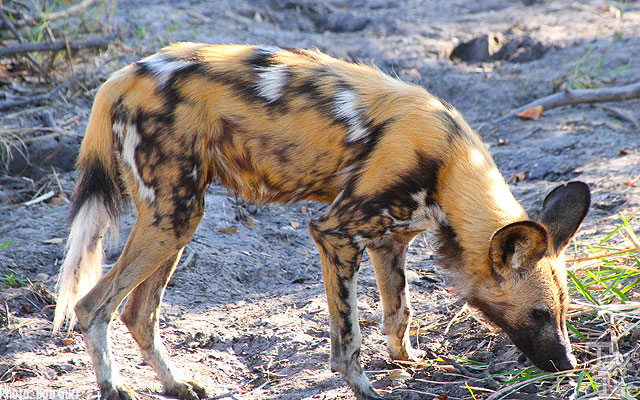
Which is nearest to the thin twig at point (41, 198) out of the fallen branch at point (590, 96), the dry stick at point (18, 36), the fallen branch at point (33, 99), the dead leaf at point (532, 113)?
the fallen branch at point (33, 99)

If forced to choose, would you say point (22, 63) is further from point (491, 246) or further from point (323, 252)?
point (491, 246)

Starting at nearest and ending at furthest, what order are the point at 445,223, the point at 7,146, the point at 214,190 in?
the point at 445,223 < the point at 7,146 < the point at 214,190

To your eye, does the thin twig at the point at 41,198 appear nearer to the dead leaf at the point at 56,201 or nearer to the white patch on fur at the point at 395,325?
the dead leaf at the point at 56,201

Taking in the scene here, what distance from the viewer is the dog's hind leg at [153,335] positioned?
9.04 ft

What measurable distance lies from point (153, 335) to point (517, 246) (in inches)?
56.9

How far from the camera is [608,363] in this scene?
8.08ft

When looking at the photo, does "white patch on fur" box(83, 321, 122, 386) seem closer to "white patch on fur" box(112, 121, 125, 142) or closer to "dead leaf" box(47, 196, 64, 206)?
"white patch on fur" box(112, 121, 125, 142)

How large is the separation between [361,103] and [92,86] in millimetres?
3012

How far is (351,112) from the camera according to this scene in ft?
8.76

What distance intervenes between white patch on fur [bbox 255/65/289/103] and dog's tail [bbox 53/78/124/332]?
559mm

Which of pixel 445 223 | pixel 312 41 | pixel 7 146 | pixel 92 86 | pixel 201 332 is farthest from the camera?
pixel 312 41

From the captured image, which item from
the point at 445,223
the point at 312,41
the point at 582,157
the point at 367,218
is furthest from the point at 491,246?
the point at 312,41

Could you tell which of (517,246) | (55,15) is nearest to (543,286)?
(517,246)

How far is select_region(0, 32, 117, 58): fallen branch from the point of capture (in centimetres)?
475
